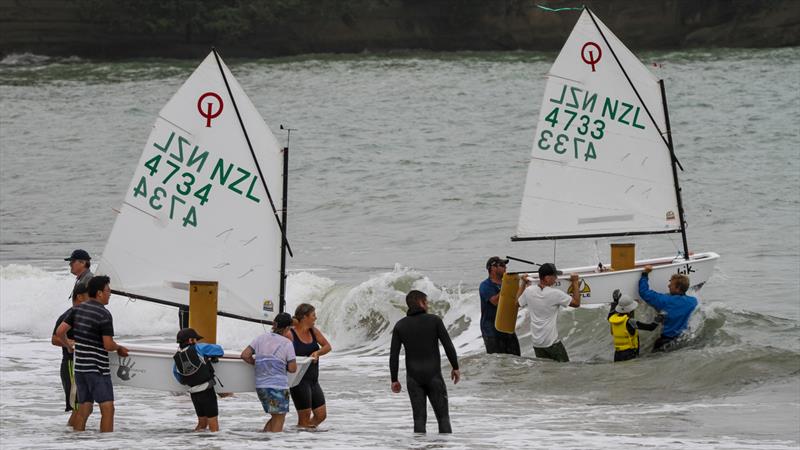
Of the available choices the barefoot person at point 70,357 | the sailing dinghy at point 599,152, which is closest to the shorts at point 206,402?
the barefoot person at point 70,357

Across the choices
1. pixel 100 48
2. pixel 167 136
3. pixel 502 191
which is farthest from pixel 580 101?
pixel 100 48

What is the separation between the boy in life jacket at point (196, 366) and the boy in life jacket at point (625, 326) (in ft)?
18.2

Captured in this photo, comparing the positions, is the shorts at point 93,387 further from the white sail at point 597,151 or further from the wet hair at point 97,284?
the white sail at point 597,151

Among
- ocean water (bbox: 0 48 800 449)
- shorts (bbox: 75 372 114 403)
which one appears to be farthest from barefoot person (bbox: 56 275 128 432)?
ocean water (bbox: 0 48 800 449)

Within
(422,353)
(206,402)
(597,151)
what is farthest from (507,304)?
(206,402)

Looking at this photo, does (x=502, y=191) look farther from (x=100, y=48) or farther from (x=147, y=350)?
(x=100, y=48)

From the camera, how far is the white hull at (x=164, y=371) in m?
12.5

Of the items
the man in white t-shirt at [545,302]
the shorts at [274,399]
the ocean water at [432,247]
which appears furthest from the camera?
the man in white t-shirt at [545,302]

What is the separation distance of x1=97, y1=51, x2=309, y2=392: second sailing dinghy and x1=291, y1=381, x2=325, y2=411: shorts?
1139 mm

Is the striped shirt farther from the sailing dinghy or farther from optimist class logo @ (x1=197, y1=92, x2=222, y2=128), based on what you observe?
the sailing dinghy

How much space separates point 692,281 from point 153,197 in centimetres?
742

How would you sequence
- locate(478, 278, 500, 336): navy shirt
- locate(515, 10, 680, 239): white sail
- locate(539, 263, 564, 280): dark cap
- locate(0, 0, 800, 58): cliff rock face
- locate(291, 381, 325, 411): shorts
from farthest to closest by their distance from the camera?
locate(0, 0, 800, 58): cliff rock face
locate(515, 10, 680, 239): white sail
locate(478, 278, 500, 336): navy shirt
locate(539, 263, 564, 280): dark cap
locate(291, 381, 325, 411): shorts

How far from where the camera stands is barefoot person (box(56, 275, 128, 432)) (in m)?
12.1

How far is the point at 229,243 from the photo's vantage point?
1387cm
